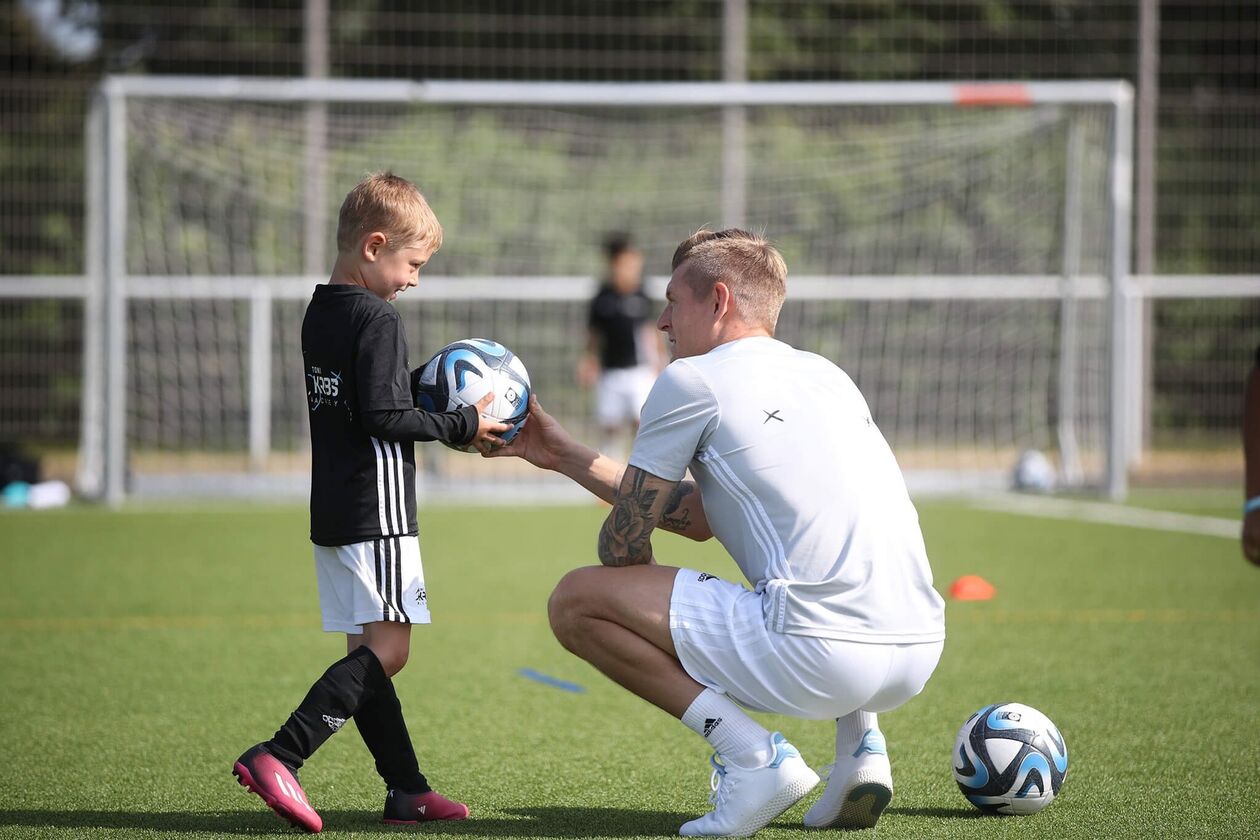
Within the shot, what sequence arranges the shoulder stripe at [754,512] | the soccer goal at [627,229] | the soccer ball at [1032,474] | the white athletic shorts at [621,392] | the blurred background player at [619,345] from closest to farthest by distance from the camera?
the shoulder stripe at [754,512] → the blurred background player at [619,345] → the white athletic shorts at [621,392] → the soccer goal at [627,229] → the soccer ball at [1032,474]

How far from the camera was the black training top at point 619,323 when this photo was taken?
12977mm

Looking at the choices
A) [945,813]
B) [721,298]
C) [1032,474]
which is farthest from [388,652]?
[1032,474]

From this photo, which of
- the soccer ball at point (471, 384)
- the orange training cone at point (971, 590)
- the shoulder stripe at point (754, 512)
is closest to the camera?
the shoulder stripe at point (754, 512)

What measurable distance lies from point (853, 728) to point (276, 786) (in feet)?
4.51

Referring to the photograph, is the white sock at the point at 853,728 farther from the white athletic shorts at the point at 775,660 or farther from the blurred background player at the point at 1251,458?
the blurred background player at the point at 1251,458

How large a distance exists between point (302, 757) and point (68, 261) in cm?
1573

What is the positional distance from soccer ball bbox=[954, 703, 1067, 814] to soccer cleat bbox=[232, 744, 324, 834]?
5.30ft

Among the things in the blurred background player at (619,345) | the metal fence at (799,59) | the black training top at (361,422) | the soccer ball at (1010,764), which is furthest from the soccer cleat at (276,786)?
the metal fence at (799,59)

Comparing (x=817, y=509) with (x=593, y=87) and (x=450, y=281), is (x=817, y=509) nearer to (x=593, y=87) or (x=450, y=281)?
(x=593, y=87)

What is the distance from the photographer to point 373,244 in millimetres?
3855

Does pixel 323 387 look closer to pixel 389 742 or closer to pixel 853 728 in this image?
pixel 389 742

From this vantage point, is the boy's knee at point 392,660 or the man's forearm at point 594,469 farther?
the man's forearm at point 594,469

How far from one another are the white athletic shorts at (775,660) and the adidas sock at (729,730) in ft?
0.14

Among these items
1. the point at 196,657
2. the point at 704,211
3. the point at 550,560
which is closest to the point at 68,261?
the point at 704,211
